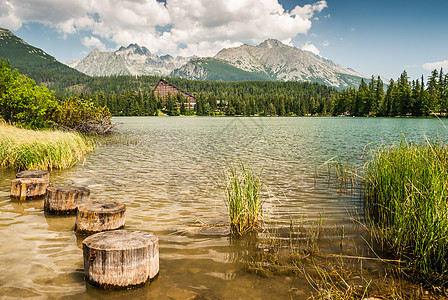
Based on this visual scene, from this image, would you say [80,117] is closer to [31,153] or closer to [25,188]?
[31,153]

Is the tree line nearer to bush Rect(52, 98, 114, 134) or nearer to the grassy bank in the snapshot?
bush Rect(52, 98, 114, 134)

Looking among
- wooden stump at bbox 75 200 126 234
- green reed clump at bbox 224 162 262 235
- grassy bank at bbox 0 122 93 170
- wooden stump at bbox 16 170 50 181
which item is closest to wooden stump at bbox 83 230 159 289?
wooden stump at bbox 75 200 126 234

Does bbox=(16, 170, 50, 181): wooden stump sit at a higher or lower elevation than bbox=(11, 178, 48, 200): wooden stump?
higher

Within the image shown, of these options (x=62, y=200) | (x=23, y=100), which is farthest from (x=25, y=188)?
(x=23, y=100)

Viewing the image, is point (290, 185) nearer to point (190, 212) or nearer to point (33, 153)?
point (190, 212)

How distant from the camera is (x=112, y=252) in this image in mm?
3949

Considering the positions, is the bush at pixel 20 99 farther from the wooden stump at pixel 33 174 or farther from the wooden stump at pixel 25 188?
the wooden stump at pixel 25 188

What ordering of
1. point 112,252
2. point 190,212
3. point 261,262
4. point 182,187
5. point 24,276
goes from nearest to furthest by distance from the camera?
point 112,252
point 24,276
point 261,262
point 190,212
point 182,187

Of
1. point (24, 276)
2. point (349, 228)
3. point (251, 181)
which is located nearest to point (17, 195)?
point (24, 276)

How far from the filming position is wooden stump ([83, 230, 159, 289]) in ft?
13.1

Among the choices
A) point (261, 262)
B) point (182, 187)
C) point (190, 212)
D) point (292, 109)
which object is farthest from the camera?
point (292, 109)

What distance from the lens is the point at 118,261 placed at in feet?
13.2

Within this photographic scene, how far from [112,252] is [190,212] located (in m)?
4.09

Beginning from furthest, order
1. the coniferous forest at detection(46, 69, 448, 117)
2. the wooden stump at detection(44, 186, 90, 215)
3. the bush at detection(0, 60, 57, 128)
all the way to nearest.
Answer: the coniferous forest at detection(46, 69, 448, 117) → the bush at detection(0, 60, 57, 128) → the wooden stump at detection(44, 186, 90, 215)
